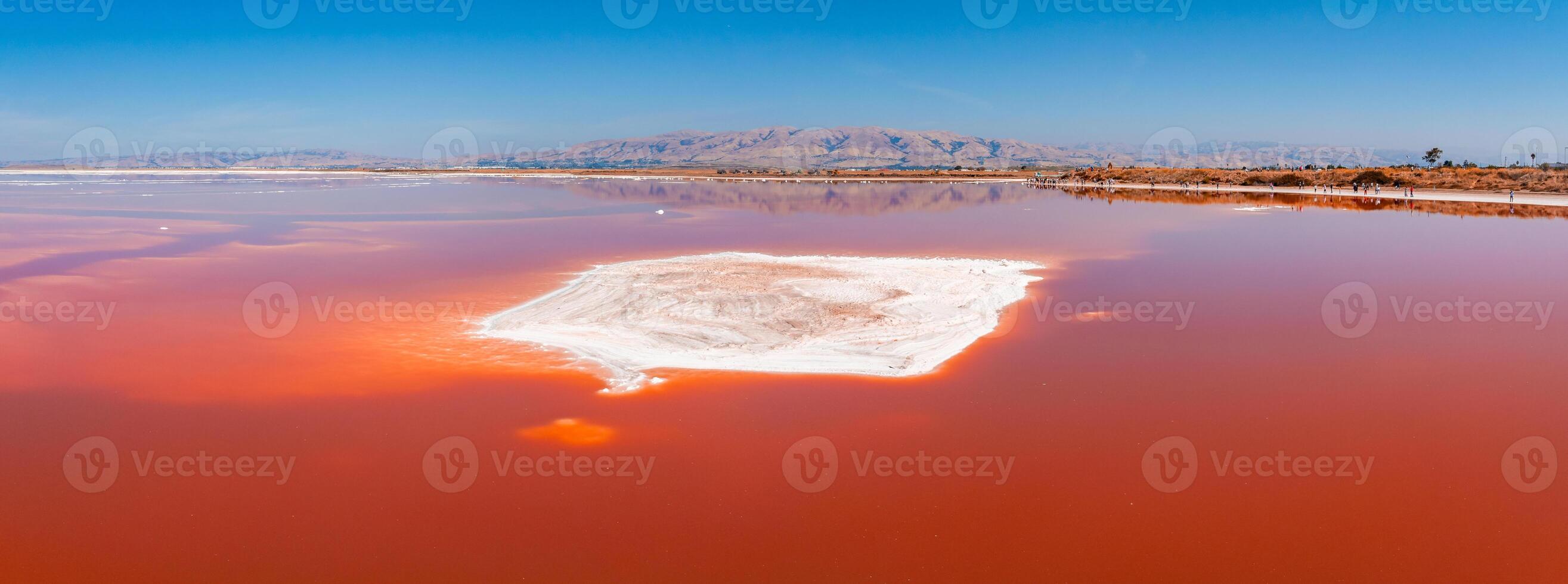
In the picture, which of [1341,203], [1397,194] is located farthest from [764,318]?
[1397,194]

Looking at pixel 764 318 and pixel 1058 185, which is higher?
pixel 1058 185

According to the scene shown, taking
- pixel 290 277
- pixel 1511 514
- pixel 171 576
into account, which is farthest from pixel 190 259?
pixel 1511 514

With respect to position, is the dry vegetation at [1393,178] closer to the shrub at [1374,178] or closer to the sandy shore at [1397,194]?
the shrub at [1374,178]

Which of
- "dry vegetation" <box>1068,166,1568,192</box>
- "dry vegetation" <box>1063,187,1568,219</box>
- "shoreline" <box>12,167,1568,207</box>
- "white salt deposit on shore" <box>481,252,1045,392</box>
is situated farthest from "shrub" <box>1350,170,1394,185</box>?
"white salt deposit on shore" <box>481,252,1045,392</box>

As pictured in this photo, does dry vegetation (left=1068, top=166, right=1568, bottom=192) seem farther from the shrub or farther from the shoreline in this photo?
the shoreline

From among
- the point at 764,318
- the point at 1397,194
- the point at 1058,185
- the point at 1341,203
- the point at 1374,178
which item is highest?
the point at 1374,178

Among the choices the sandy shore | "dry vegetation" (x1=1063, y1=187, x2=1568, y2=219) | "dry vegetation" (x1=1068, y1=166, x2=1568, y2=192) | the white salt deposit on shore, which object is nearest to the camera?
the white salt deposit on shore

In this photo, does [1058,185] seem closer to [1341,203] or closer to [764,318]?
[1341,203]
